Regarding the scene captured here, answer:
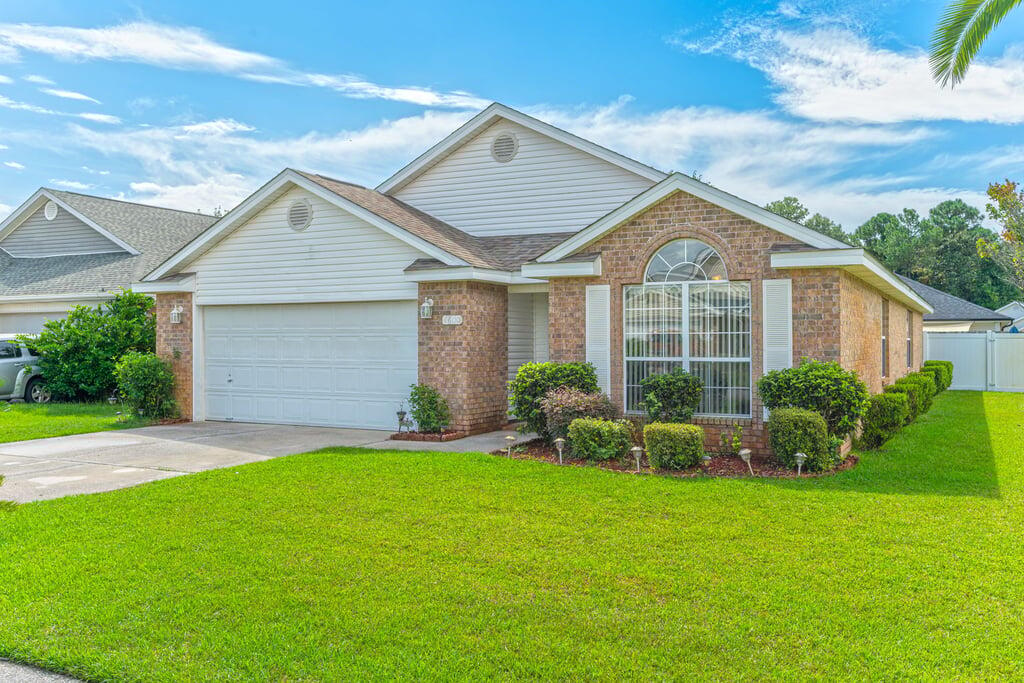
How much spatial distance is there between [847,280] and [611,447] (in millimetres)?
4357

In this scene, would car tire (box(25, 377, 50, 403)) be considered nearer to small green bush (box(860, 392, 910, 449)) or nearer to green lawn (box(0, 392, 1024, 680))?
green lawn (box(0, 392, 1024, 680))

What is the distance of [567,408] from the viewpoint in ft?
37.2

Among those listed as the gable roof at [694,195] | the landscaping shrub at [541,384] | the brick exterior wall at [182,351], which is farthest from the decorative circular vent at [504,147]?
the brick exterior wall at [182,351]

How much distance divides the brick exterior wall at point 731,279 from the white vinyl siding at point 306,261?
320cm

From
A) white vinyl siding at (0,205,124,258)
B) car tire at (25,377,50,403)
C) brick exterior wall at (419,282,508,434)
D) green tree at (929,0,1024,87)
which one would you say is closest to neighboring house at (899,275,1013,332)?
green tree at (929,0,1024,87)

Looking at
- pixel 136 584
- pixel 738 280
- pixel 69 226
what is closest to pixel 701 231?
Result: pixel 738 280

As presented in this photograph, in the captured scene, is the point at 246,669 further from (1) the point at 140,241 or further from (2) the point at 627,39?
(1) the point at 140,241

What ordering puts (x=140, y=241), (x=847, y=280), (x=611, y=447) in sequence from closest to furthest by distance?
(x=611, y=447), (x=847, y=280), (x=140, y=241)

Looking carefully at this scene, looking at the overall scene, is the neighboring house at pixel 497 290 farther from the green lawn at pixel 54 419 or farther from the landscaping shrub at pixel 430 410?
the green lawn at pixel 54 419

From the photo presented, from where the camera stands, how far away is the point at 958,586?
5613mm

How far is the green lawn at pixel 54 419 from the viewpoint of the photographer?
13990 mm

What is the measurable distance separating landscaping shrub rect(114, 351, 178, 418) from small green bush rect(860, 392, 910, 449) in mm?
13083

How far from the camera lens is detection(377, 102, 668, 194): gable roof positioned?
15711 millimetres

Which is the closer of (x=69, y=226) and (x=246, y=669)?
(x=246, y=669)
